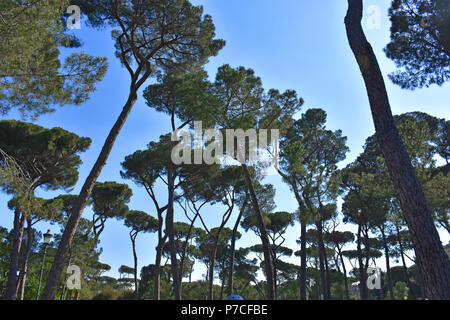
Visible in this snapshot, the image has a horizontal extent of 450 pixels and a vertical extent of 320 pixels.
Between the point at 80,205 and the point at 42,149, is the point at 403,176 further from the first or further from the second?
the point at 42,149

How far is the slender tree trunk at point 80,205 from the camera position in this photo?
4.97m

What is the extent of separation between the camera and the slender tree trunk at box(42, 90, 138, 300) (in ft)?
16.3

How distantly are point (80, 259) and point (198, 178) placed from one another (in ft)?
23.6

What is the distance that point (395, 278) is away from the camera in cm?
2592

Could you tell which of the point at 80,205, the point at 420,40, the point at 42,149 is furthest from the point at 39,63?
the point at 420,40

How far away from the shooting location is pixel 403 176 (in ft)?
12.0

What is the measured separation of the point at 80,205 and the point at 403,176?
16.8 feet

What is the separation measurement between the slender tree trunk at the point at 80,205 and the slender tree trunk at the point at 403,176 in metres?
4.57

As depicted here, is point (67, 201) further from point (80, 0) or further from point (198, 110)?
point (80, 0)

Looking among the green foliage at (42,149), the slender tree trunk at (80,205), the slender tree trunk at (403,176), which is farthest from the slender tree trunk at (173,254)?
the slender tree trunk at (403,176)

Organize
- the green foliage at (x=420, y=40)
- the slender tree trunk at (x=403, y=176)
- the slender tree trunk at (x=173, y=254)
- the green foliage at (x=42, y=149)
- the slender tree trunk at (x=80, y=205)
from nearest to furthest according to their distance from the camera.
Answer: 1. the slender tree trunk at (x=403, y=176)
2. the slender tree trunk at (x=80, y=205)
3. the green foliage at (x=420, y=40)
4. the slender tree trunk at (x=173, y=254)
5. the green foliage at (x=42, y=149)

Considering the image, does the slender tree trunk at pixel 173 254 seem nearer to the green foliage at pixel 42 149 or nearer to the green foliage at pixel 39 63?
the green foliage at pixel 39 63

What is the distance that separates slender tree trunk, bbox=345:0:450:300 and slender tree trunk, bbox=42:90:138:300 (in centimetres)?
457
